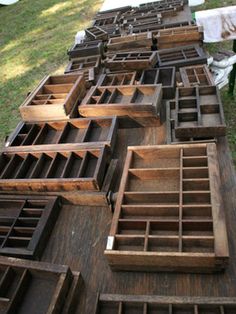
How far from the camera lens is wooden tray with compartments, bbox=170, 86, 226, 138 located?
2982 millimetres

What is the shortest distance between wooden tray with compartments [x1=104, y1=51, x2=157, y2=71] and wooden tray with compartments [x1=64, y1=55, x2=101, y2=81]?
0.83 ft

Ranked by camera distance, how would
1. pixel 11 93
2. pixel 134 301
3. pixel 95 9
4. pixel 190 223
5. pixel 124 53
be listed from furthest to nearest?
pixel 95 9
pixel 11 93
pixel 124 53
pixel 190 223
pixel 134 301

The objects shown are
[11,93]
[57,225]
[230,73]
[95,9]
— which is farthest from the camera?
[95,9]

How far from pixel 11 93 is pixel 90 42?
330 cm

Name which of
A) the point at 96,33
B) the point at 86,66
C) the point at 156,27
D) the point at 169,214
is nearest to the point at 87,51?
the point at 86,66

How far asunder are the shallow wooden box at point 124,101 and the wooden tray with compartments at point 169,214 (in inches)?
26.9

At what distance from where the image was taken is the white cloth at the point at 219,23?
5.38 metres

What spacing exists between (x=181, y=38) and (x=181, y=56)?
0.46 meters

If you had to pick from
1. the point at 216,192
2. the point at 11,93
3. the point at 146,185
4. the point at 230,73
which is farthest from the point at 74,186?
the point at 11,93

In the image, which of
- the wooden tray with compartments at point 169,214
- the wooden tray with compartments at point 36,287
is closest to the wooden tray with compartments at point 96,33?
the wooden tray with compartments at point 169,214

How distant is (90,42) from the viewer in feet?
18.0

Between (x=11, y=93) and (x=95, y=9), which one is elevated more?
(x=95, y=9)

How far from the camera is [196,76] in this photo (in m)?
3.98

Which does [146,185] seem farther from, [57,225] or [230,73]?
[230,73]
